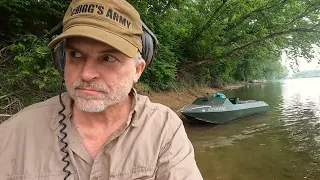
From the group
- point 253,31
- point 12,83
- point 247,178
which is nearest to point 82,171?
point 247,178

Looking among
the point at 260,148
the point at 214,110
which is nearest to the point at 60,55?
the point at 260,148

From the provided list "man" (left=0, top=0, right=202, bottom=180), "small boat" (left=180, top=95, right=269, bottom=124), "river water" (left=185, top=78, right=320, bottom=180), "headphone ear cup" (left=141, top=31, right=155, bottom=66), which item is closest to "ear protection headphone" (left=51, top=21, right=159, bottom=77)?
"headphone ear cup" (left=141, top=31, right=155, bottom=66)

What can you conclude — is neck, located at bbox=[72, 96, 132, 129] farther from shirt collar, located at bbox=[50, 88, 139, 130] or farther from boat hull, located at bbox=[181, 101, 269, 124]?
boat hull, located at bbox=[181, 101, 269, 124]

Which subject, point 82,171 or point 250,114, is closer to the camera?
point 82,171

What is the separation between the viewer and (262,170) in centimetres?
622

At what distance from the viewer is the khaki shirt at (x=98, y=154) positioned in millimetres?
1288

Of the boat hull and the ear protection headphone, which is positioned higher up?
the ear protection headphone

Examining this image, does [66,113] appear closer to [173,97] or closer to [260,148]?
[260,148]

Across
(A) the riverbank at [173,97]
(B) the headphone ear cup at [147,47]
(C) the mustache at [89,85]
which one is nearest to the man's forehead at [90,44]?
(C) the mustache at [89,85]

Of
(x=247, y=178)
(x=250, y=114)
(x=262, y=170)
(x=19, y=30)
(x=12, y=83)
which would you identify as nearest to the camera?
(x=247, y=178)

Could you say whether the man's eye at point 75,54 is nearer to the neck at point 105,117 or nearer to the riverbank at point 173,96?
the neck at point 105,117

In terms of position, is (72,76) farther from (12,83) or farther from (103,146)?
(12,83)

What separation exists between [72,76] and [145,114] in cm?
42

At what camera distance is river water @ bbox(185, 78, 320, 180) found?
608 centimetres
